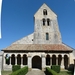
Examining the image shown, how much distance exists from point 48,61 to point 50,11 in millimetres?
12420

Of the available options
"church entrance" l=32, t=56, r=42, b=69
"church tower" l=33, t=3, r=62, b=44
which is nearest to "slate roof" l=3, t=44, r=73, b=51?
"church tower" l=33, t=3, r=62, b=44

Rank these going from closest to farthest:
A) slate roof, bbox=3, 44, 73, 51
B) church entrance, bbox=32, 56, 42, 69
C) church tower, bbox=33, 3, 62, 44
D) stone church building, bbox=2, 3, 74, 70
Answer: stone church building, bbox=2, 3, 74, 70 → slate roof, bbox=3, 44, 73, 51 → church entrance, bbox=32, 56, 42, 69 → church tower, bbox=33, 3, 62, 44

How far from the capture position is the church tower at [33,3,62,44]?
4066 centimetres

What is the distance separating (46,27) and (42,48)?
6754mm

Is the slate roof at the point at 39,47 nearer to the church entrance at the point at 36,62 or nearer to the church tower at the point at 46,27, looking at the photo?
the church tower at the point at 46,27

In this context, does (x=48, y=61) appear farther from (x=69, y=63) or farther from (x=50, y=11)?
(x=50, y=11)

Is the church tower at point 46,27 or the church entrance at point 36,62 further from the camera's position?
the church tower at point 46,27

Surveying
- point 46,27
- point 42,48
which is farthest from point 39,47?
point 46,27

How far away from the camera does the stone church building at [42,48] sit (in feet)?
120

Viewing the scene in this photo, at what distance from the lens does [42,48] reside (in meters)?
37.2

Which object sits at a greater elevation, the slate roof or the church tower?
the church tower

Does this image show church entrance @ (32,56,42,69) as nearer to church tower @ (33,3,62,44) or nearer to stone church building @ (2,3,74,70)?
stone church building @ (2,3,74,70)

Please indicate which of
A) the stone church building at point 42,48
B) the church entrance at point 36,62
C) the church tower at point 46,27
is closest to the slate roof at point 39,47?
the stone church building at point 42,48

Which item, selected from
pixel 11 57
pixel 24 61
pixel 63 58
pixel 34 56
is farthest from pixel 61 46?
pixel 11 57
